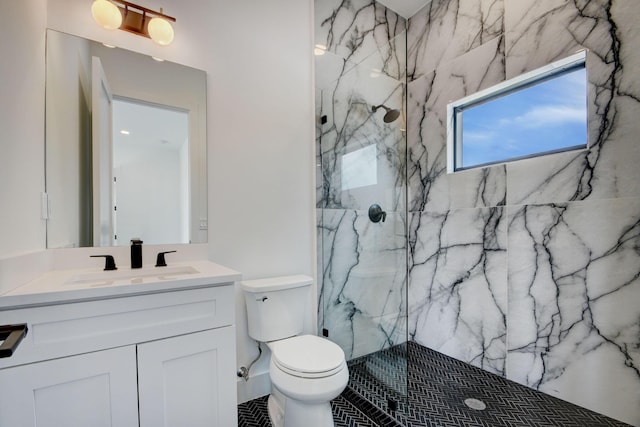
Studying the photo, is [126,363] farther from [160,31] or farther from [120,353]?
[160,31]

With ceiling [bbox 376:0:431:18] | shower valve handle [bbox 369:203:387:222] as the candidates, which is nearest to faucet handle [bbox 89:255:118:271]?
shower valve handle [bbox 369:203:387:222]

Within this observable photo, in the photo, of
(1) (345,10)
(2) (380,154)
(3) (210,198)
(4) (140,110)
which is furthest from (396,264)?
(1) (345,10)

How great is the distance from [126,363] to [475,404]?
1851 mm

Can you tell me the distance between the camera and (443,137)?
2408 mm

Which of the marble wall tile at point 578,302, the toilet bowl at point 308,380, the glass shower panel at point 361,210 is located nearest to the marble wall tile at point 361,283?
the glass shower panel at point 361,210

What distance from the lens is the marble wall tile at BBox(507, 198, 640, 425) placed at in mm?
1545

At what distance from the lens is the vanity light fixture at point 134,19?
1438 millimetres

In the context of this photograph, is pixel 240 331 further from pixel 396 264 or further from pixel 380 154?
pixel 380 154

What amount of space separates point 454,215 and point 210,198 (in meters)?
1.81

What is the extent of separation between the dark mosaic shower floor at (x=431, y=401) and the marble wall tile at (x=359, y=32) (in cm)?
212

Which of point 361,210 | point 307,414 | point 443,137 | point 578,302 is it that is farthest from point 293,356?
point 443,137

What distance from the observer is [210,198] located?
1.75 meters

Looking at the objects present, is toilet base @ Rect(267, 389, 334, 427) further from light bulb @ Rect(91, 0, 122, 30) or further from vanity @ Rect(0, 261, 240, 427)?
light bulb @ Rect(91, 0, 122, 30)

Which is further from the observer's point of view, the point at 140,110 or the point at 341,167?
the point at 341,167
